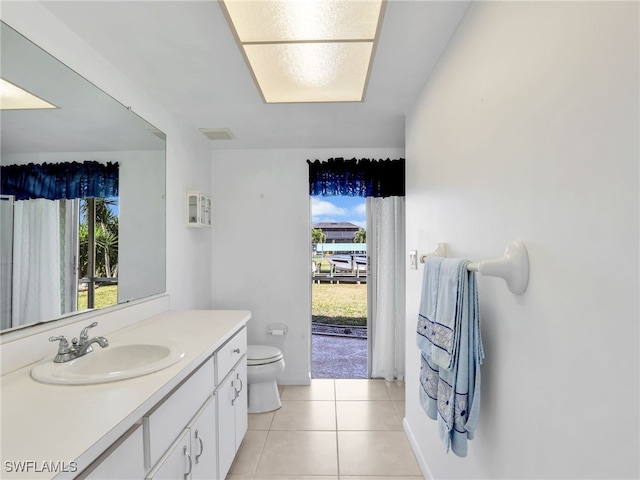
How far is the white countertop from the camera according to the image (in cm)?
72

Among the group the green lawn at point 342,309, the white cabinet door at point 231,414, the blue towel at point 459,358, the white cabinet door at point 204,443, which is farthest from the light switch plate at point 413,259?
the green lawn at point 342,309

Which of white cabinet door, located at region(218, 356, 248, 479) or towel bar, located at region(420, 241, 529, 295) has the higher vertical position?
towel bar, located at region(420, 241, 529, 295)

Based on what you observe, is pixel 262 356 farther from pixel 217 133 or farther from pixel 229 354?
pixel 217 133

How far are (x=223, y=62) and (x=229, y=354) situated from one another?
1510mm

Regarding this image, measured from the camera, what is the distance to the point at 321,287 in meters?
4.09

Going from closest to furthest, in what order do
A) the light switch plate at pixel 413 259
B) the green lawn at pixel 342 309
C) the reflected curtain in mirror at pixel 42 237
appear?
the reflected curtain in mirror at pixel 42 237 → the light switch plate at pixel 413 259 → the green lawn at pixel 342 309

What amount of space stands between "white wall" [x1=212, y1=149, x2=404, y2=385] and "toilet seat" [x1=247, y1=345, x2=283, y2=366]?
16.5 inches

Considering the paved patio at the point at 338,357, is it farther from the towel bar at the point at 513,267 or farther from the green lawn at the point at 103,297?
the towel bar at the point at 513,267

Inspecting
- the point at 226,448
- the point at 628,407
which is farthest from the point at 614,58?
the point at 226,448

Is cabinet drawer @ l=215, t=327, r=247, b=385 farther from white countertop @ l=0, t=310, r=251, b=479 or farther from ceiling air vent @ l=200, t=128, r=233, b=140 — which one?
ceiling air vent @ l=200, t=128, r=233, b=140

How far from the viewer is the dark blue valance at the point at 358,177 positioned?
3057 millimetres

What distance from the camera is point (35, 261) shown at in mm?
1280

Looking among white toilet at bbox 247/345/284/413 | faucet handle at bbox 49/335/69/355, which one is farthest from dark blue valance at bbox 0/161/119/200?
white toilet at bbox 247/345/284/413

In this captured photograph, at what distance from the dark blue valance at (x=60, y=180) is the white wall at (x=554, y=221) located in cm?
166
